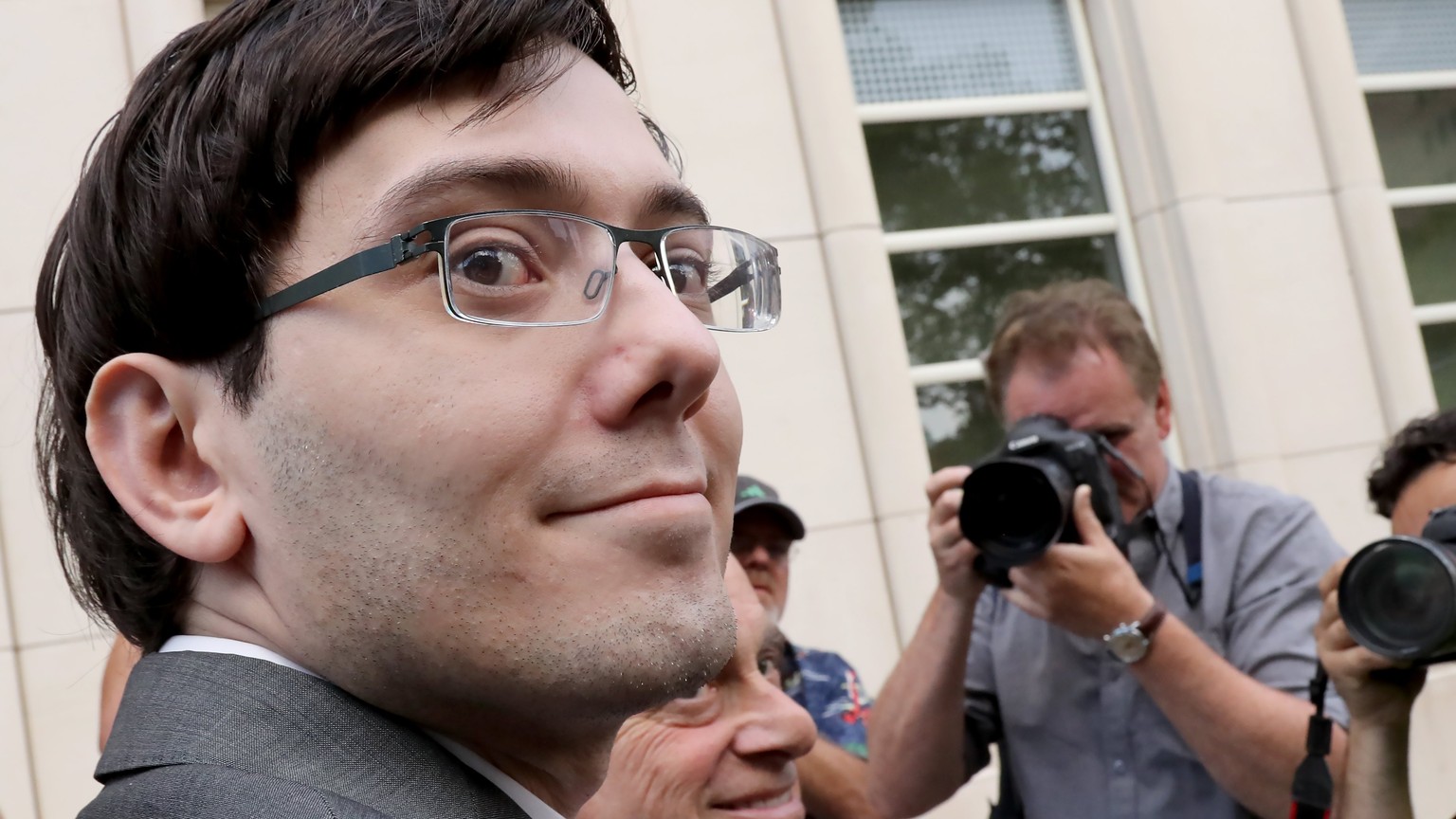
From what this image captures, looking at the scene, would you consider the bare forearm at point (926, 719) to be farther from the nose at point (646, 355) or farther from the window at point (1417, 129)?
the window at point (1417, 129)

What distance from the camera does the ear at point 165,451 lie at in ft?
3.72

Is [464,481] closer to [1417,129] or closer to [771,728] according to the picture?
[771,728]

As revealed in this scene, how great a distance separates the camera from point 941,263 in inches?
217

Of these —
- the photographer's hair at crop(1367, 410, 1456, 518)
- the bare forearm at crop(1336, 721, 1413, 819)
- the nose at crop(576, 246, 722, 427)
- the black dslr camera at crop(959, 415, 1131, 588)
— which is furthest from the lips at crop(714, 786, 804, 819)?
the photographer's hair at crop(1367, 410, 1456, 518)

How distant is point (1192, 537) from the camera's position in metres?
2.73

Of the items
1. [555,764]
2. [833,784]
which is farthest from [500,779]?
[833,784]

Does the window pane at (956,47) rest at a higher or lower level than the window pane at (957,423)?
higher

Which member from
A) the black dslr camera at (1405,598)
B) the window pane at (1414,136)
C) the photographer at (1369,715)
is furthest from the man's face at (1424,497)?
the window pane at (1414,136)

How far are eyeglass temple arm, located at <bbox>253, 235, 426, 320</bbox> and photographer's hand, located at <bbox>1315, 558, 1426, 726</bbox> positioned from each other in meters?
1.84

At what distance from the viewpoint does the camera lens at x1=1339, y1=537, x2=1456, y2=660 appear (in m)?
2.20

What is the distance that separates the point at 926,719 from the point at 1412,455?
1151 mm

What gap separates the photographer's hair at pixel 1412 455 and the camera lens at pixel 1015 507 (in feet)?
2.35

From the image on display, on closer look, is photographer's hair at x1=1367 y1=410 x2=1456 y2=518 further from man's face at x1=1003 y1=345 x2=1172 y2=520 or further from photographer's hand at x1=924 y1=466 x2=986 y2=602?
photographer's hand at x1=924 y1=466 x2=986 y2=602

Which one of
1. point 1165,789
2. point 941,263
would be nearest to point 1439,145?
point 941,263
